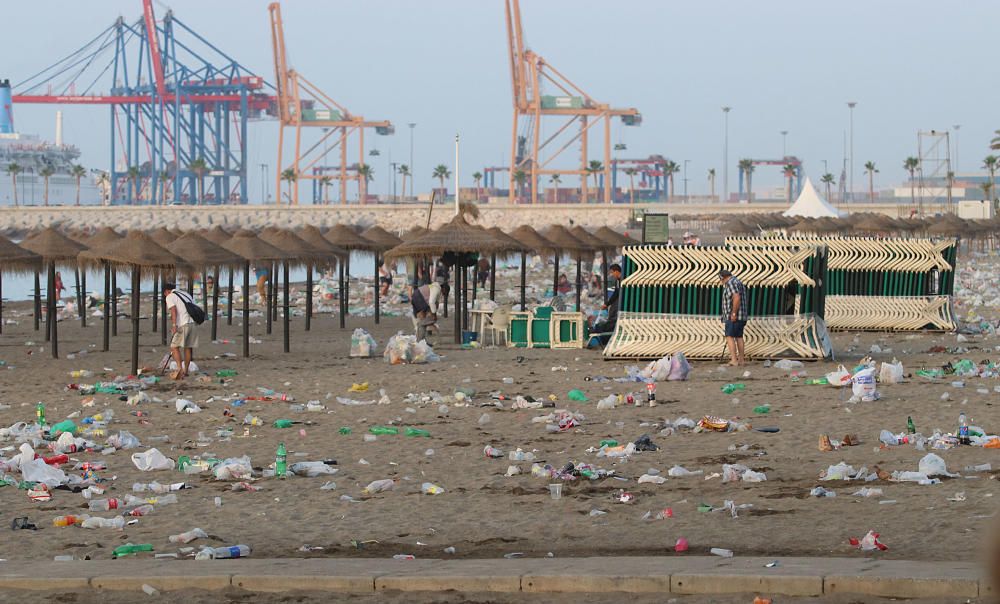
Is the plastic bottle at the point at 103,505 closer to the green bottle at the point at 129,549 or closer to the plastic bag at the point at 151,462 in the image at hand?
the green bottle at the point at 129,549

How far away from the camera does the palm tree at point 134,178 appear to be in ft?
430

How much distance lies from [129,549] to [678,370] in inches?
347

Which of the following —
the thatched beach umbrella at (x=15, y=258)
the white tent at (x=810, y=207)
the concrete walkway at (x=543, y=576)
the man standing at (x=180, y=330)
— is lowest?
the concrete walkway at (x=543, y=576)

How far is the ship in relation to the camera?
122 meters

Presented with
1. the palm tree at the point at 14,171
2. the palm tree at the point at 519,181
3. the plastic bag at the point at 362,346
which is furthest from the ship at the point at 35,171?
the plastic bag at the point at 362,346

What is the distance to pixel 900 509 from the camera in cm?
749

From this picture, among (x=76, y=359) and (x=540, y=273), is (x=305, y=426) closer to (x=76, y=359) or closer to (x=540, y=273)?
(x=76, y=359)

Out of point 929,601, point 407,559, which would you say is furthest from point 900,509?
point 407,559

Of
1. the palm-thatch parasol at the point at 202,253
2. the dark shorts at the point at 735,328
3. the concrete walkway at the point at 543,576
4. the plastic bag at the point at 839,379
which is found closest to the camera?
the concrete walkway at the point at 543,576

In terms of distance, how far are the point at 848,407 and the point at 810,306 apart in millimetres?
4858

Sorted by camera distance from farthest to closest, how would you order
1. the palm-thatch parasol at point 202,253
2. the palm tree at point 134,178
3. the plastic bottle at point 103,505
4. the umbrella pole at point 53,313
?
1. the palm tree at point 134,178
2. the palm-thatch parasol at point 202,253
3. the umbrella pole at point 53,313
4. the plastic bottle at point 103,505

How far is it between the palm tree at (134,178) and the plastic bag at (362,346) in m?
117

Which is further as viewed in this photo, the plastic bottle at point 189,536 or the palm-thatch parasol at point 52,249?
Result: the palm-thatch parasol at point 52,249

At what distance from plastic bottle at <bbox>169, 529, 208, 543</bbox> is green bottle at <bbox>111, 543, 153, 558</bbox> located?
19 cm
